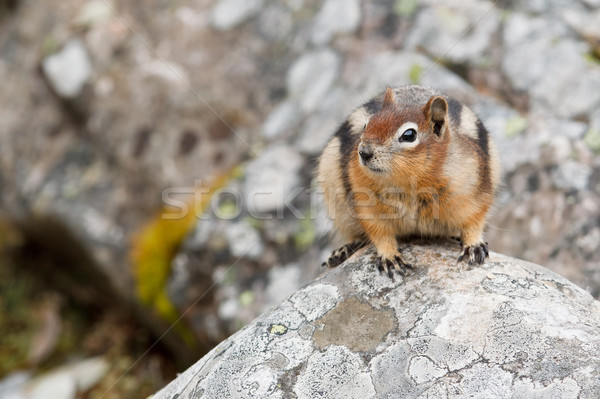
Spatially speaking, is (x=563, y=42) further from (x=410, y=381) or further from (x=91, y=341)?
(x=91, y=341)

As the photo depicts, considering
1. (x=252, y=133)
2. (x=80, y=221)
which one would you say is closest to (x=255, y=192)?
(x=252, y=133)

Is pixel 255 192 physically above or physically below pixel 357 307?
above

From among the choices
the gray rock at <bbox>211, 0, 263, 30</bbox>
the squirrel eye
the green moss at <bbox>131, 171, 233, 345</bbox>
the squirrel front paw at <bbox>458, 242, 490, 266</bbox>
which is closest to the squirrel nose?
the squirrel eye

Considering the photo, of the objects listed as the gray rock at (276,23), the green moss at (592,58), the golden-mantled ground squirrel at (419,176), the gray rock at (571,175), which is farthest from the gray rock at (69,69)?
the green moss at (592,58)

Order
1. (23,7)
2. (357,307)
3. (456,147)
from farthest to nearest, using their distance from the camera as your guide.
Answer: (23,7) < (456,147) < (357,307)

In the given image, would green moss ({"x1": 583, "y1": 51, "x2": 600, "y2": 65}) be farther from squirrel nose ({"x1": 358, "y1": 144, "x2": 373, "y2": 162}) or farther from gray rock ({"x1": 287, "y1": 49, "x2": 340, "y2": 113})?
squirrel nose ({"x1": 358, "y1": 144, "x2": 373, "y2": 162})

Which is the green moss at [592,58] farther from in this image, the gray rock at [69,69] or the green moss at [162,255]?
the gray rock at [69,69]

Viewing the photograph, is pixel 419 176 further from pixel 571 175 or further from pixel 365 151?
pixel 571 175
